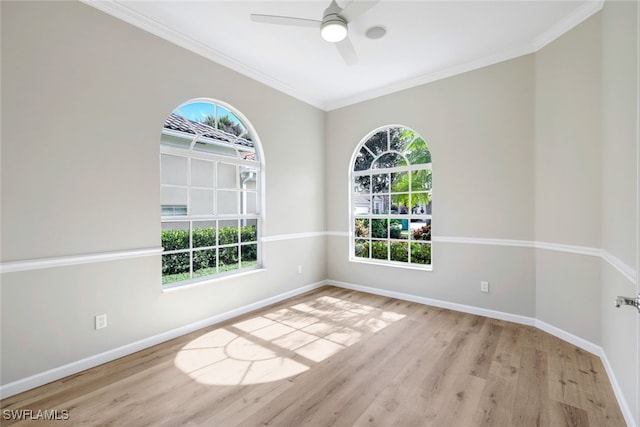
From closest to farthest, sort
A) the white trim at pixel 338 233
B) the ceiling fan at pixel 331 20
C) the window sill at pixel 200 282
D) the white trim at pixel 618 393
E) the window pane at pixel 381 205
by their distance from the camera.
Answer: the white trim at pixel 618 393 → the ceiling fan at pixel 331 20 → the window sill at pixel 200 282 → the window pane at pixel 381 205 → the white trim at pixel 338 233

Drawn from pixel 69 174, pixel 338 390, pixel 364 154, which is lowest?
pixel 338 390

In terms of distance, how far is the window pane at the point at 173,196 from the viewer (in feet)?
9.21

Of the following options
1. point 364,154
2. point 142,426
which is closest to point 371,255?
point 364,154

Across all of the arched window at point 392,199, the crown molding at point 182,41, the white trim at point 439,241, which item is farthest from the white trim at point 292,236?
the crown molding at point 182,41

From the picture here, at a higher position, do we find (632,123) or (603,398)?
(632,123)

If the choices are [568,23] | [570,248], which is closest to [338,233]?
[570,248]

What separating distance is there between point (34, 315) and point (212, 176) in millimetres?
1853

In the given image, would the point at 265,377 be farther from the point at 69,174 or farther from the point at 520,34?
the point at 520,34

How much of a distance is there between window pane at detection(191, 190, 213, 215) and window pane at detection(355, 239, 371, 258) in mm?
Answer: 2288

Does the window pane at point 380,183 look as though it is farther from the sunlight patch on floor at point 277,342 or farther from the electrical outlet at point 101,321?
the electrical outlet at point 101,321

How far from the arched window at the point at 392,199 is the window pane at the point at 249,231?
1516 mm

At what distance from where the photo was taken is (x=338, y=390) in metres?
1.97

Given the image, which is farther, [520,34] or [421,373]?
[520,34]

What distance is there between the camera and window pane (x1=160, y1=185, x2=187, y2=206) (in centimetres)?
281
